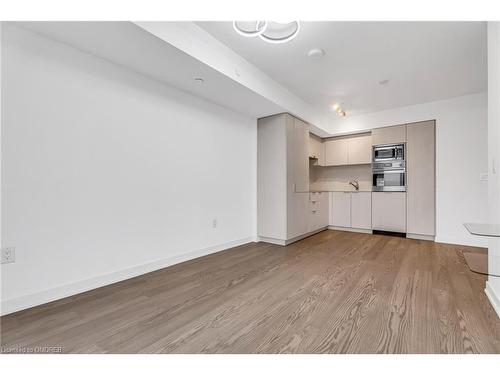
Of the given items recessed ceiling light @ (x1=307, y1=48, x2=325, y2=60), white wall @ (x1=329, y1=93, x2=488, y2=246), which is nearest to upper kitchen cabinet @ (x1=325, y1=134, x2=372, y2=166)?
white wall @ (x1=329, y1=93, x2=488, y2=246)

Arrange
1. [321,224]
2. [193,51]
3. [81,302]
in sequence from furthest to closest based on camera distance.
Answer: [321,224]
[193,51]
[81,302]

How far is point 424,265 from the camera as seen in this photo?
8.93ft

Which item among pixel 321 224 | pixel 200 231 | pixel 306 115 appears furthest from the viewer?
pixel 321 224

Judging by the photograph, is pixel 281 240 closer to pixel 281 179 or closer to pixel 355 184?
pixel 281 179

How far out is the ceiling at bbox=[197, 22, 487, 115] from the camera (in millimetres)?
2188

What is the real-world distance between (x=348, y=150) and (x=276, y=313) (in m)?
4.40

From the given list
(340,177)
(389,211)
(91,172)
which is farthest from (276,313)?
(340,177)

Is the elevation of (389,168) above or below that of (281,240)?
above

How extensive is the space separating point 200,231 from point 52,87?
6.99 ft

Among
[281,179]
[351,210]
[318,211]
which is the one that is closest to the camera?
[281,179]

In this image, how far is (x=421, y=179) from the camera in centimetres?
407

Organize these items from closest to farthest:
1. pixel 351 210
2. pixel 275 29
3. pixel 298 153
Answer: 1. pixel 275 29
2. pixel 298 153
3. pixel 351 210
